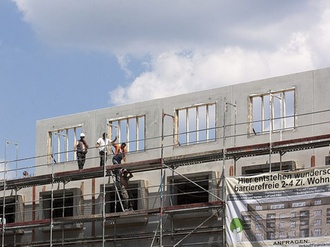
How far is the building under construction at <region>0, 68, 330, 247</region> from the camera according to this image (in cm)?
2839

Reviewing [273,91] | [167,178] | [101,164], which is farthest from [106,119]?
[273,91]

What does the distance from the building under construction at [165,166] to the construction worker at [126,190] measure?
205 millimetres

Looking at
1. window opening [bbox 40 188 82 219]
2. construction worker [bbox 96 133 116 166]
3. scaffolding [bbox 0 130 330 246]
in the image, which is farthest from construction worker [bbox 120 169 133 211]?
window opening [bbox 40 188 82 219]

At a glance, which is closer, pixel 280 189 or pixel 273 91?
pixel 280 189

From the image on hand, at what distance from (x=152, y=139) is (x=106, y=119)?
7.45ft

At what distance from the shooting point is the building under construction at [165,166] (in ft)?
93.1

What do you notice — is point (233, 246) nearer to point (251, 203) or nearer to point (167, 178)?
point (251, 203)

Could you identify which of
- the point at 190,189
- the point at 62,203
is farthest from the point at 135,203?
the point at 62,203

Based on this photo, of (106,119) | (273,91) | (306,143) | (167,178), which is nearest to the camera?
(306,143)

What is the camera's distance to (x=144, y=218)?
30984 mm

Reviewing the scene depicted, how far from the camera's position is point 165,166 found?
98.7 ft

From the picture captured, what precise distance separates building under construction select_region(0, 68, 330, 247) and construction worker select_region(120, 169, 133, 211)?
0.67 ft

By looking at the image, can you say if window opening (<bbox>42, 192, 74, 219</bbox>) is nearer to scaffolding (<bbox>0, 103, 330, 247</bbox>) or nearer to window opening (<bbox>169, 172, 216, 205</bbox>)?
scaffolding (<bbox>0, 103, 330, 247</bbox>)

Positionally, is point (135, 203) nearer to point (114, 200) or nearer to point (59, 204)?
point (114, 200)
